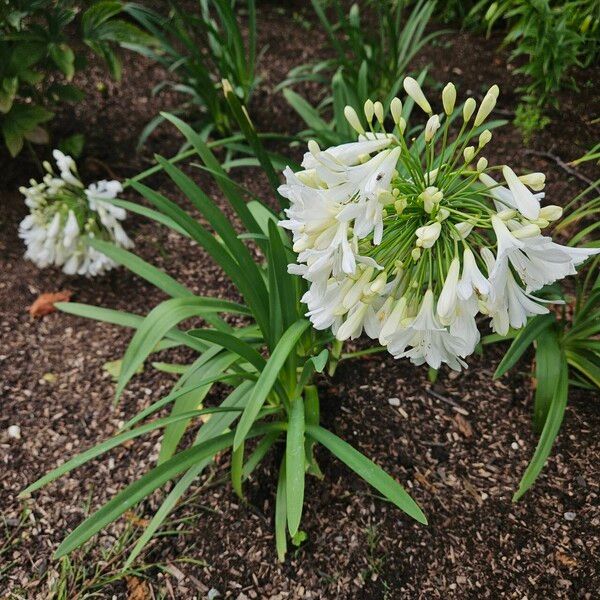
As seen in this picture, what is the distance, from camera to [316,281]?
1.15 m

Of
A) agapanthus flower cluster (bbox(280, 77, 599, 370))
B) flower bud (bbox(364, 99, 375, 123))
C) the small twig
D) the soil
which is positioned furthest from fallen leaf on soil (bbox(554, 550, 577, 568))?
the small twig

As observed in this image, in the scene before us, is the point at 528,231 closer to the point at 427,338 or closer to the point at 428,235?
the point at 428,235

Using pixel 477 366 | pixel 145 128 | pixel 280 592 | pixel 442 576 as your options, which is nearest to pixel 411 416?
pixel 477 366

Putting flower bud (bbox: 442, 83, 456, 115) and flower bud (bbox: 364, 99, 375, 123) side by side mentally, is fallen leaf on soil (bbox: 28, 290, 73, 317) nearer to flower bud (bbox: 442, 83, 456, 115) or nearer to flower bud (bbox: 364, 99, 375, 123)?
flower bud (bbox: 364, 99, 375, 123)

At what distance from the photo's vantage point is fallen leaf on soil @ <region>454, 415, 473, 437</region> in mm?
1807

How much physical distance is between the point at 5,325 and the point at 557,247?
2022 mm

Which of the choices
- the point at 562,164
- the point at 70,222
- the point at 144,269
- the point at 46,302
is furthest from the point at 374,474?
the point at 562,164

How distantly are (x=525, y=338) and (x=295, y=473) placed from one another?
0.74 m

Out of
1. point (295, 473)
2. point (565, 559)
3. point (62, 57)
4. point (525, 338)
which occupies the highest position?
point (62, 57)

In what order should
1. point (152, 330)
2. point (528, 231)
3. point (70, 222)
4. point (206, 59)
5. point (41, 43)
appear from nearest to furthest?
point (528, 231)
point (152, 330)
point (70, 222)
point (41, 43)
point (206, 59)

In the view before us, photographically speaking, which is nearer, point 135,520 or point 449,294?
point 449,294

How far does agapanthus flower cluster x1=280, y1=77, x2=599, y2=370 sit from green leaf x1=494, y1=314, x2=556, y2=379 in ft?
1.20

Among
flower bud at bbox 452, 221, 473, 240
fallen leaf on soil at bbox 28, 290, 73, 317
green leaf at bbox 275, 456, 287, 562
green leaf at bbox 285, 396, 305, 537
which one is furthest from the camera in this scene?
fallen leaf on soil at bbox 28, 290, 73, 317

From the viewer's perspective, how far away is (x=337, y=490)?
5.61ft
